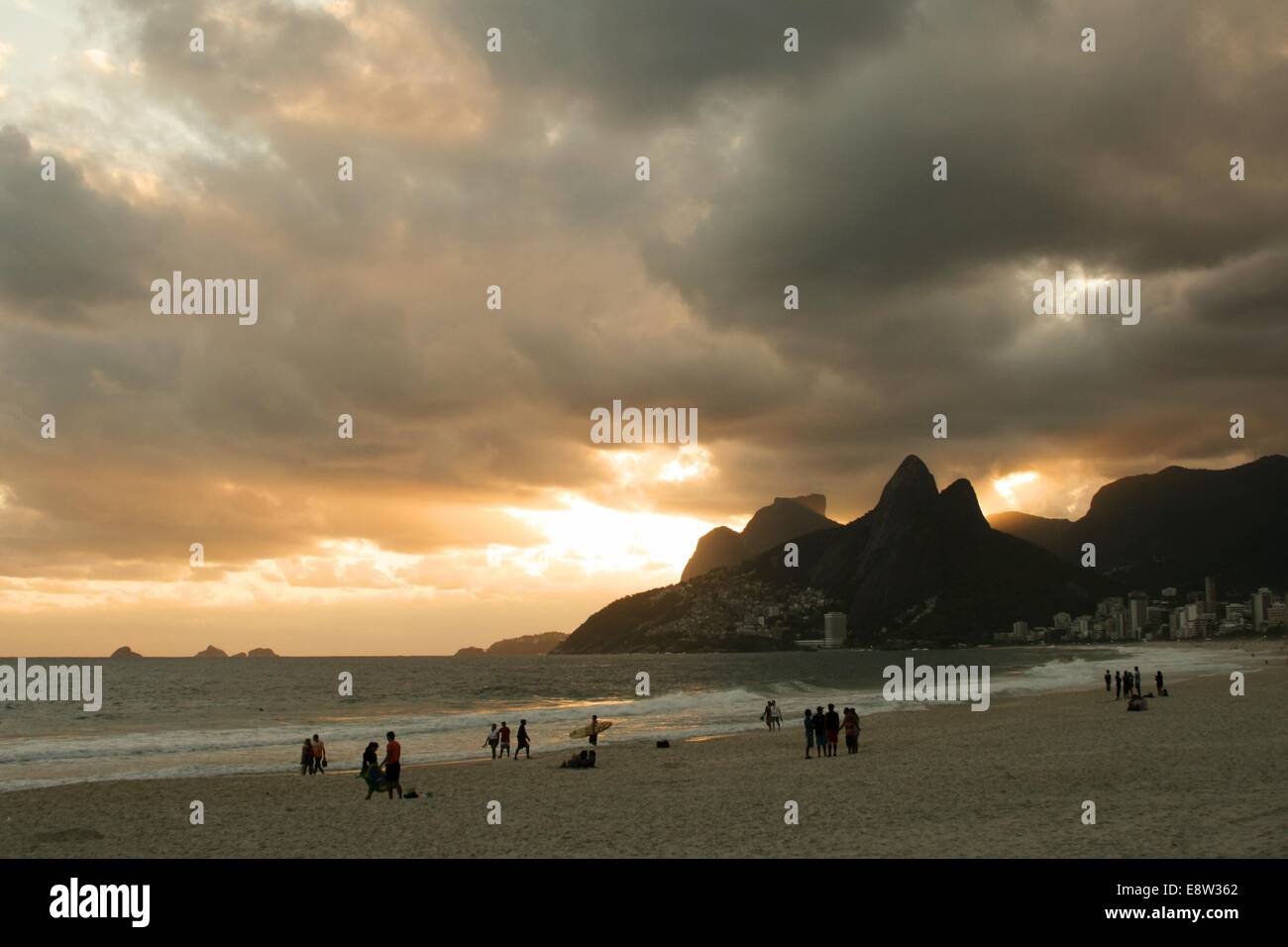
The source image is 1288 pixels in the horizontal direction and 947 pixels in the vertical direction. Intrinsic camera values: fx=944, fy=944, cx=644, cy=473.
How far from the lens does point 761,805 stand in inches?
808

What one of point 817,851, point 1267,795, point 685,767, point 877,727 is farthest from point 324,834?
point 877,727

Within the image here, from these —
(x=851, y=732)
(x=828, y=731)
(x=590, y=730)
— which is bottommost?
(x=590, y=730)

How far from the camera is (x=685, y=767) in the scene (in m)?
28.9

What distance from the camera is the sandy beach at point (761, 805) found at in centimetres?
1599

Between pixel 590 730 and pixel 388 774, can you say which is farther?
pixel 590 730

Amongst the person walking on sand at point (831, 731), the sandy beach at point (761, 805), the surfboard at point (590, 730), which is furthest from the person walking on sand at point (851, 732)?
the surfboard at point (590, 730)

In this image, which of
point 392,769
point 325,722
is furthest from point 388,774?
point 325,722

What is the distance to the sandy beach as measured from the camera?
52.5ft

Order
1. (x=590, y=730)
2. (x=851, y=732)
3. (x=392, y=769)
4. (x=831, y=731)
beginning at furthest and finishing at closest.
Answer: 1. (x=590, y=730)
2. (x=851, y=732)
3. (x=831, y=731)
4. (x=392, y=769)

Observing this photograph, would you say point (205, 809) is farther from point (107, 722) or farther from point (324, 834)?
point (107, 722)

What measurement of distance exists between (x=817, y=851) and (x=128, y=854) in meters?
12.9

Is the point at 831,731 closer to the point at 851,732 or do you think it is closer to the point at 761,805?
the point at 851,732

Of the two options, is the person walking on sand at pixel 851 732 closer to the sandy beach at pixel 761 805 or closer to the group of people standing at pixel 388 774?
the sandy beach at pixel 761 805

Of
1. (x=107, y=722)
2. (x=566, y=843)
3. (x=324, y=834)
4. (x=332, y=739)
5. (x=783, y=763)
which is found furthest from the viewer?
(x=107, y=722)
